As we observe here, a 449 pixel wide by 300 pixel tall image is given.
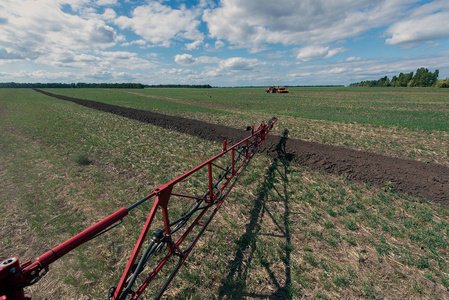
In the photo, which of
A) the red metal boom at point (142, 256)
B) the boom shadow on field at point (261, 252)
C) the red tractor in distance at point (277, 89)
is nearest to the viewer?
the red metal boom at point (142, 256)

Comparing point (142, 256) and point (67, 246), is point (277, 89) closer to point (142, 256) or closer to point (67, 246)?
point (142, 256)

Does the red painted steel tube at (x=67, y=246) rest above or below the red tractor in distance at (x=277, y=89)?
below

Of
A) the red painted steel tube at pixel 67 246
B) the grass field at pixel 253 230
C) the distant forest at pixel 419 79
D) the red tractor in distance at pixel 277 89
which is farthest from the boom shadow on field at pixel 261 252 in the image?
the distant forest at pixel 419 79

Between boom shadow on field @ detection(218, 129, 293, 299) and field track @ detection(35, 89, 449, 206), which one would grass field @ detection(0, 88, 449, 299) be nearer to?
boom shadow on field @ detection(218, 129, 293, 299)

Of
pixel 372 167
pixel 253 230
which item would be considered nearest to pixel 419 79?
pixel 372 167

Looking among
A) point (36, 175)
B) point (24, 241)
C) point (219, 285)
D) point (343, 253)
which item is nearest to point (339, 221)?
point (343, 253)

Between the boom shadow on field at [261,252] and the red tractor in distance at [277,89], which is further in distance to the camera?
the red tractor in distance at [277,89]

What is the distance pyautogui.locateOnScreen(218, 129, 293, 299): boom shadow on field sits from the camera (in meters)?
3.36

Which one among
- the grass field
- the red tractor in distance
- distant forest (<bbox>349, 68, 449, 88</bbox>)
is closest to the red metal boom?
the grass field

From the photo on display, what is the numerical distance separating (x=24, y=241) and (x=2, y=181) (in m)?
4.10

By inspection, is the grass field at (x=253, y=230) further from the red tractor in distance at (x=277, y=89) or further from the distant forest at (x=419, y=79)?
the distant forest at (x=419, y=79)

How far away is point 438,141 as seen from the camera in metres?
10.5

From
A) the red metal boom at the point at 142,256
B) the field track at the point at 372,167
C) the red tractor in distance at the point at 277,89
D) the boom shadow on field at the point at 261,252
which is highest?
the red tractor in distance at the point at 277,89

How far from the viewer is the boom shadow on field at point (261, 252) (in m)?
3.36
